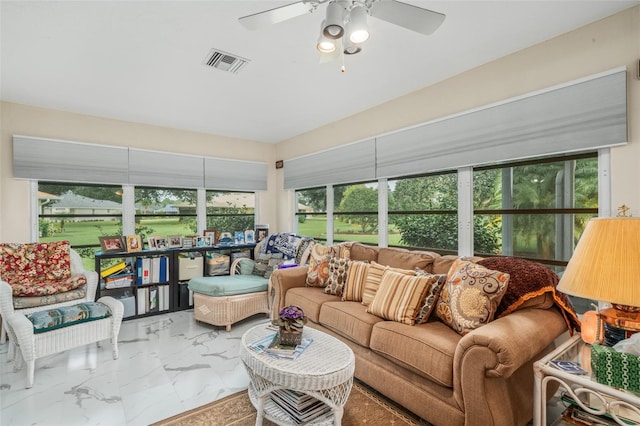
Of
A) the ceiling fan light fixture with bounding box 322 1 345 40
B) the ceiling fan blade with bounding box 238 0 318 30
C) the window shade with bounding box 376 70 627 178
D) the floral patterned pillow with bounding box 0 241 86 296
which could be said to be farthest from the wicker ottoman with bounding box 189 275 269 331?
the ceiling fan light fixture with bounding box 322 1 345 40

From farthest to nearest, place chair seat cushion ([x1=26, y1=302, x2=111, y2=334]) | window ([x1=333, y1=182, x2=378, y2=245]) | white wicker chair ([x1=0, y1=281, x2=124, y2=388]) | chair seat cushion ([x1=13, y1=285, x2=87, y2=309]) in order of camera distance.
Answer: window ([x1=333, y1=182, x2=378, y2=245])
chair seat cushion ([x1=13, y1=285, x2=87, y2=309])
chair seat cushion ([x1=26, y1=302, x2=111, y2=334])
white wicker chair ([x1=0, y1=281, x2=124, y2=388])

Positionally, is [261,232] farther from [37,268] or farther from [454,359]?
[454,359]

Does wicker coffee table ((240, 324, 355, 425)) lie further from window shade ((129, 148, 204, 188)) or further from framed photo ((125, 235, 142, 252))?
window shade ((129, 148, 204, 188))

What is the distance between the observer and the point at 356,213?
13.7 feet

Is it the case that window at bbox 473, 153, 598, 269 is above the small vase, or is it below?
above

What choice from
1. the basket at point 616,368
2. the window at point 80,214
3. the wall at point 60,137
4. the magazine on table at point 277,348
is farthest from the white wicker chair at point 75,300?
the basket at point 616,368

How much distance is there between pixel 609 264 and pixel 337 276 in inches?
82.8

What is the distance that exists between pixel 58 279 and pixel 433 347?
3703 mm

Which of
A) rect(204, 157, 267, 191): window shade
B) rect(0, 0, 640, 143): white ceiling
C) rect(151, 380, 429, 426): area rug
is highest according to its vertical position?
rect(0, 0, 640, 143): white ceiling

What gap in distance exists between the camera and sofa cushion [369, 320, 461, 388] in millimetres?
1779

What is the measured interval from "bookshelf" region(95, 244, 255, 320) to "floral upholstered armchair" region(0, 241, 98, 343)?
379mm

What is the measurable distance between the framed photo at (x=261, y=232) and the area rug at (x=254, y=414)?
9.64 feet

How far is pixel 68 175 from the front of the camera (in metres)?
3.68

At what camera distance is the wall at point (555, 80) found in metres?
1.98
